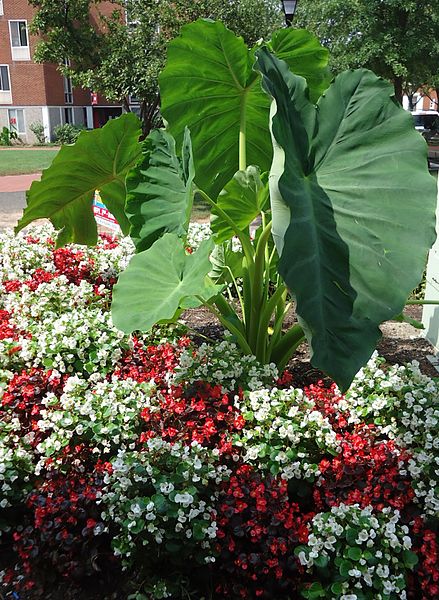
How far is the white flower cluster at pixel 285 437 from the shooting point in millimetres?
2244

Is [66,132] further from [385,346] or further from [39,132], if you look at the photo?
[385,346]

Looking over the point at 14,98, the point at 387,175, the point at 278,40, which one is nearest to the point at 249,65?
the point at 278,40

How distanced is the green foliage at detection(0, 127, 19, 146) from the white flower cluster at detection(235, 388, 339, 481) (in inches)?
1121

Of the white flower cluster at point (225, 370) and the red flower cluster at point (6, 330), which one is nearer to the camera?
the white flower cluster at point (225, 370)

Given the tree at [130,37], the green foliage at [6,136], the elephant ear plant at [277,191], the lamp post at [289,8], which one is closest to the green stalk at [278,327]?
the elephant ear plant at [277,191]

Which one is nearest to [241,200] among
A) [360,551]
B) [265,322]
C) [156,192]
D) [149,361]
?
[156,192]

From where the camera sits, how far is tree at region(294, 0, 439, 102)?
43.8ft

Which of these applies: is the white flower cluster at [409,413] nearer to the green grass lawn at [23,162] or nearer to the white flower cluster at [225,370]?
the white flower cluster at [225,370]

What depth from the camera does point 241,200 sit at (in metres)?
2.88

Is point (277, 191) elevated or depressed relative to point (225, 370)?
elevated

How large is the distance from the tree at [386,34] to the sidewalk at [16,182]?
7634mm

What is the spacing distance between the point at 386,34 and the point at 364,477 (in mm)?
13556

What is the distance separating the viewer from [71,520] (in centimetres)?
213

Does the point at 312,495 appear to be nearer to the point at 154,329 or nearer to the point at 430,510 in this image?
the point at 430,510
